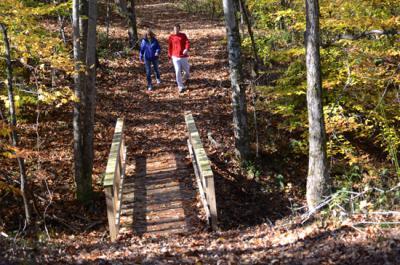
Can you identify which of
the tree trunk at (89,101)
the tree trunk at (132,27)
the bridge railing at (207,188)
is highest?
the tree trunk at (132,27)

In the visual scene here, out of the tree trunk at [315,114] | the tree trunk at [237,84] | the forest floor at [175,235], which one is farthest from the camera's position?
the tree trunk at [237,84]

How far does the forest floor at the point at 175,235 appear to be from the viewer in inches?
205

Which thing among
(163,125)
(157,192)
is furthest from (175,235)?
(163,125)

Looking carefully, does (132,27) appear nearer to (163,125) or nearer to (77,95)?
(163,125)

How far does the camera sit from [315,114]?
7.40 meters

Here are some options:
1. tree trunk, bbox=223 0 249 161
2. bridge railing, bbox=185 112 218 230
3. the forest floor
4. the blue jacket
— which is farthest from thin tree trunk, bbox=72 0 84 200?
the blue jacket

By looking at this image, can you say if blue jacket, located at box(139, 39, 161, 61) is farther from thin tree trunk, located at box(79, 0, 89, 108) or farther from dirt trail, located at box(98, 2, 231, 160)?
thin tree trunk, located at box(79, 0, 89, 108)

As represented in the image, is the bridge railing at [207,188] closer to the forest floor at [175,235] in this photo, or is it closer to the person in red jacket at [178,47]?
the forest floor at [175,235]

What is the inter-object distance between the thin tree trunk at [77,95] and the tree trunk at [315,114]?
4139 mm

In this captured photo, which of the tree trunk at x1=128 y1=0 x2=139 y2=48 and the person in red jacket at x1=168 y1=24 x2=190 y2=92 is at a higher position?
the tree trunk at x1=128 y1=0 x2=139 y2=48

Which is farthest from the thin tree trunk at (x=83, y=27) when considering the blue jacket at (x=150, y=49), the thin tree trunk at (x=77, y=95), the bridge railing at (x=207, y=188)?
the blue jacket at (x=150, y=49)

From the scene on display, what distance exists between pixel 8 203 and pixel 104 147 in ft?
10.0

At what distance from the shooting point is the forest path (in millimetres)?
8797

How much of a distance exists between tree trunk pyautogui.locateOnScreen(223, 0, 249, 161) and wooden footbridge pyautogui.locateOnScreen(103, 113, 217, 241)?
118 cm
